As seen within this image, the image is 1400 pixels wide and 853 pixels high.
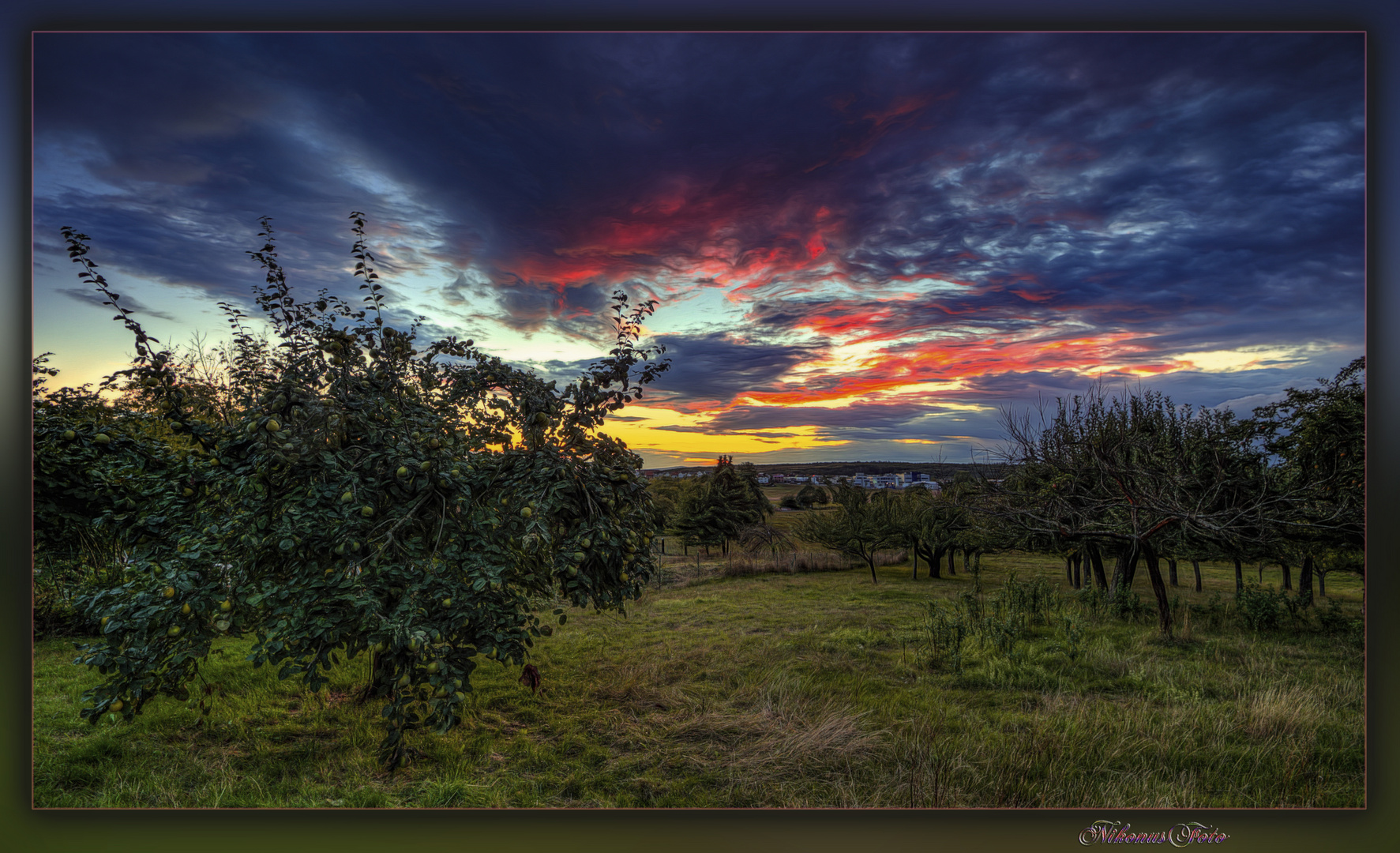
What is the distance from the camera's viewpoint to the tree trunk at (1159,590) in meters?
6.30

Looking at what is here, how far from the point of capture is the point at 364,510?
267 cm

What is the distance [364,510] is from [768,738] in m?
3.44

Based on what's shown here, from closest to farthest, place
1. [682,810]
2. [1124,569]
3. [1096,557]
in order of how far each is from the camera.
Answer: [682,810], [1124,569], [1096,557]

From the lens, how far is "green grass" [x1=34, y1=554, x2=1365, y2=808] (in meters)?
3.26

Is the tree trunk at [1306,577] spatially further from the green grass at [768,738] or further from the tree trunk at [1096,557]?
the green grass at [768,738]

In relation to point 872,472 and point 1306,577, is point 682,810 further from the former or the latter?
point 1306,577

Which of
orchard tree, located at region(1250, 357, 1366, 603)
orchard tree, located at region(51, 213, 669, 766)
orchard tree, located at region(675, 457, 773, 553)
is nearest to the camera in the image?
orchard tree, located at region(51, 213, 669, 766)

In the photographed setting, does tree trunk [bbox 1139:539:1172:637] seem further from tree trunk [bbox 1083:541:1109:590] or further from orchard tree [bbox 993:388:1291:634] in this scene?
tree trunk [bbox 1083:541:1109:590]

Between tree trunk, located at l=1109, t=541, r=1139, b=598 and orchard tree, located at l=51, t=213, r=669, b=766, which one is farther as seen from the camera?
tree trunk, located at l=1109, t=541, r=1139, b=598

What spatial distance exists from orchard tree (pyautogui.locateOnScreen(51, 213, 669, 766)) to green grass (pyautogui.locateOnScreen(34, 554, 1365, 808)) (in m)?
0.61

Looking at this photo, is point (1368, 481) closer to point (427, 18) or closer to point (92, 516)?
point (427, 18)

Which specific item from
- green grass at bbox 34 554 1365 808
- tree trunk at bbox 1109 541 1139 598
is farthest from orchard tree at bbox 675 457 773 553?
green grass at bbox 34 554 1365 808

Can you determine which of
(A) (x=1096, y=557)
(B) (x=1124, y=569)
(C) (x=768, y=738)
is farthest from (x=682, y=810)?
(A) (x=1096, y=557)

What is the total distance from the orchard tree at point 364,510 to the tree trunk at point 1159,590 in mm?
7441
